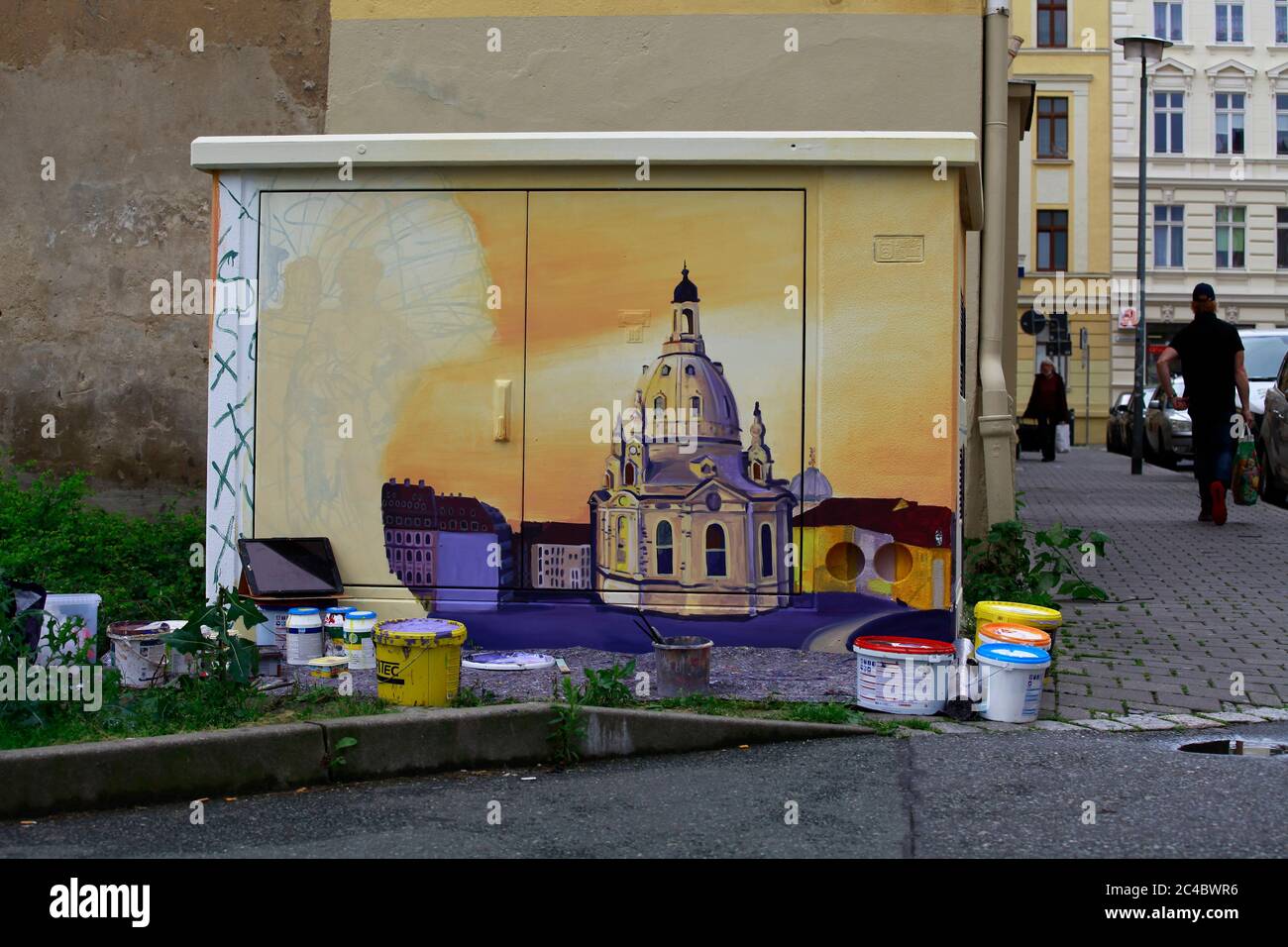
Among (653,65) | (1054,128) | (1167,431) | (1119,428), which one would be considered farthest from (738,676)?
(1054,128)

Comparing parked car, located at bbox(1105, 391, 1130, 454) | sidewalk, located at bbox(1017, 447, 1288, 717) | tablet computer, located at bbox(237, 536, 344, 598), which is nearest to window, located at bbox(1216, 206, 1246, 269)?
parked car, located at bbox(1105, 391, 1130, 454)

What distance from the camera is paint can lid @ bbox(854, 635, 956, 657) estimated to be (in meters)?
6.51

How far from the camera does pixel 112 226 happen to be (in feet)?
36.1

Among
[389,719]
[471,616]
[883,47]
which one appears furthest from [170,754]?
[883,47]

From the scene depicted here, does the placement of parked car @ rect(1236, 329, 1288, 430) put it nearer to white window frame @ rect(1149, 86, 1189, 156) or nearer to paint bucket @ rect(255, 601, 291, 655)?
paint bucket @ rect(255, 601, 291, 655)

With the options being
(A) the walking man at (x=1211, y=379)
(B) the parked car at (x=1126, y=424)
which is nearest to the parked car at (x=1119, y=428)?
(B) the parked car at (x=1126, y=424)

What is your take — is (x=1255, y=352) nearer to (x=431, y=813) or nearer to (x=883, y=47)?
(x=883, y=47)

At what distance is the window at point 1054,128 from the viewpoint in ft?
162

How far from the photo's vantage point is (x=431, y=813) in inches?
203

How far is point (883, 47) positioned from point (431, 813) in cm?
669

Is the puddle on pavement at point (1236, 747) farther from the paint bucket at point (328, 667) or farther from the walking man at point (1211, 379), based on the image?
the walking man at point (1211, 379)

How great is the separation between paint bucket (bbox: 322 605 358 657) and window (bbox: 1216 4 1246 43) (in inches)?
1953

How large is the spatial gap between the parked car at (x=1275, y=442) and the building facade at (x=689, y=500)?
1076 centimetres

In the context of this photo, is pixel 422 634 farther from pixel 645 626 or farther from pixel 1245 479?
pixel 1245 479
